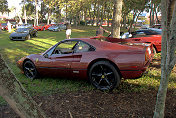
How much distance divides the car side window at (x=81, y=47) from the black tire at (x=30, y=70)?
1.65 meters

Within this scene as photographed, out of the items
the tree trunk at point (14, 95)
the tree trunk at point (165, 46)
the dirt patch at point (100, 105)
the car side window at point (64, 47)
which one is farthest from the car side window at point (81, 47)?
the tree trunk at point (14, 95)

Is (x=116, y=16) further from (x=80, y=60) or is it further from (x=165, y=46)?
(x=165, y=46)

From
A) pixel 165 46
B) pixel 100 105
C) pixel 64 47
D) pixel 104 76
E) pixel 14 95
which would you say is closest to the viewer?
pixel 14 95

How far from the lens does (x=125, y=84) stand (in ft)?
15.0

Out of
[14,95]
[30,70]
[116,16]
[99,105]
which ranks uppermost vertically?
[116,16]

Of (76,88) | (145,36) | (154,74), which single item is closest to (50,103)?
(76,88)

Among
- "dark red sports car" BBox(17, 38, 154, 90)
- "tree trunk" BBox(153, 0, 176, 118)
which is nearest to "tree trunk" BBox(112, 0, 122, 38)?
"dark red sports car" BBox(17, 38, 154, 90)

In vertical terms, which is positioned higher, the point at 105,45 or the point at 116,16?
the point at 116,16

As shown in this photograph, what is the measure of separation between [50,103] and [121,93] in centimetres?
174

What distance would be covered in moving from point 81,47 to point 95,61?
64 cm

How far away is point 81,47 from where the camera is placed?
4.58m

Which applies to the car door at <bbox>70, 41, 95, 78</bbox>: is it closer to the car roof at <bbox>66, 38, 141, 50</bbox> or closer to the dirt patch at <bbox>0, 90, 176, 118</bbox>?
the car roof at <bbox>66, 38, 141, 50</bbox>

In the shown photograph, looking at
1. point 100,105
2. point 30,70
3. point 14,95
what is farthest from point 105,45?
point 14,95

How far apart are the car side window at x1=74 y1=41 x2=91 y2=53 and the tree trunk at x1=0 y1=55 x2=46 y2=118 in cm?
273
